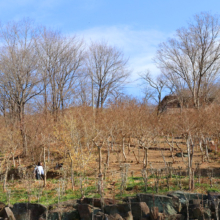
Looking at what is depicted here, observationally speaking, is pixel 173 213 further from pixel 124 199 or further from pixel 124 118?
pixel 124 118

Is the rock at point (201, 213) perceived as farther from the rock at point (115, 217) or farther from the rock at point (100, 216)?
the rock at point (100, 216)

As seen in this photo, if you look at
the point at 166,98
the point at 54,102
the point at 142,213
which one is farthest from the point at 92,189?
the point at 166,98

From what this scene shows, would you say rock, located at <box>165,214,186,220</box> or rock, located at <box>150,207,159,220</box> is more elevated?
rock, located at <box>150,207,159,220</box>

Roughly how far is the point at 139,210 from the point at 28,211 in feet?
11.1

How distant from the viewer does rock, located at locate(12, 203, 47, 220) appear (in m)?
8.36

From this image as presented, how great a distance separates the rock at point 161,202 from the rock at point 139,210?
1.74ft

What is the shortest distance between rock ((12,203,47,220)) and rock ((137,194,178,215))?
319cm

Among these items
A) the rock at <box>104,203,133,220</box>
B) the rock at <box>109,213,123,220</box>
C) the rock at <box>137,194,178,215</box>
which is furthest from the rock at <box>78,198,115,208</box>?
the rock at <box>109,213,123,220</box>

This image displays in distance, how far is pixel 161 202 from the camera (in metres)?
8.72

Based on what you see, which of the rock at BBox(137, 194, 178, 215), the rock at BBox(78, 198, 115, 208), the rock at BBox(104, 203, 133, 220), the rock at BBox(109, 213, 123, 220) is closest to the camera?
the rock at BBox(109, 213, 123, 220)

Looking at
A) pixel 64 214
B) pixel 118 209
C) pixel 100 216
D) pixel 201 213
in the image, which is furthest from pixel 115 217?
pixel 201 213

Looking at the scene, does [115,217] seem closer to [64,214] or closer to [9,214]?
[64,214]

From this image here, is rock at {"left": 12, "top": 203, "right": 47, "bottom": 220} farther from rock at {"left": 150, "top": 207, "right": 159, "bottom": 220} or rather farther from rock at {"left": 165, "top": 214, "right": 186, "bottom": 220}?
rock at {"left": 165, "top": 214, "right": 186, "bottom": 220}

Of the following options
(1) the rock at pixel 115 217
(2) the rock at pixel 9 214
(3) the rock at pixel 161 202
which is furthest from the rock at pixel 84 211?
(2) the rock at pixel 9 214
